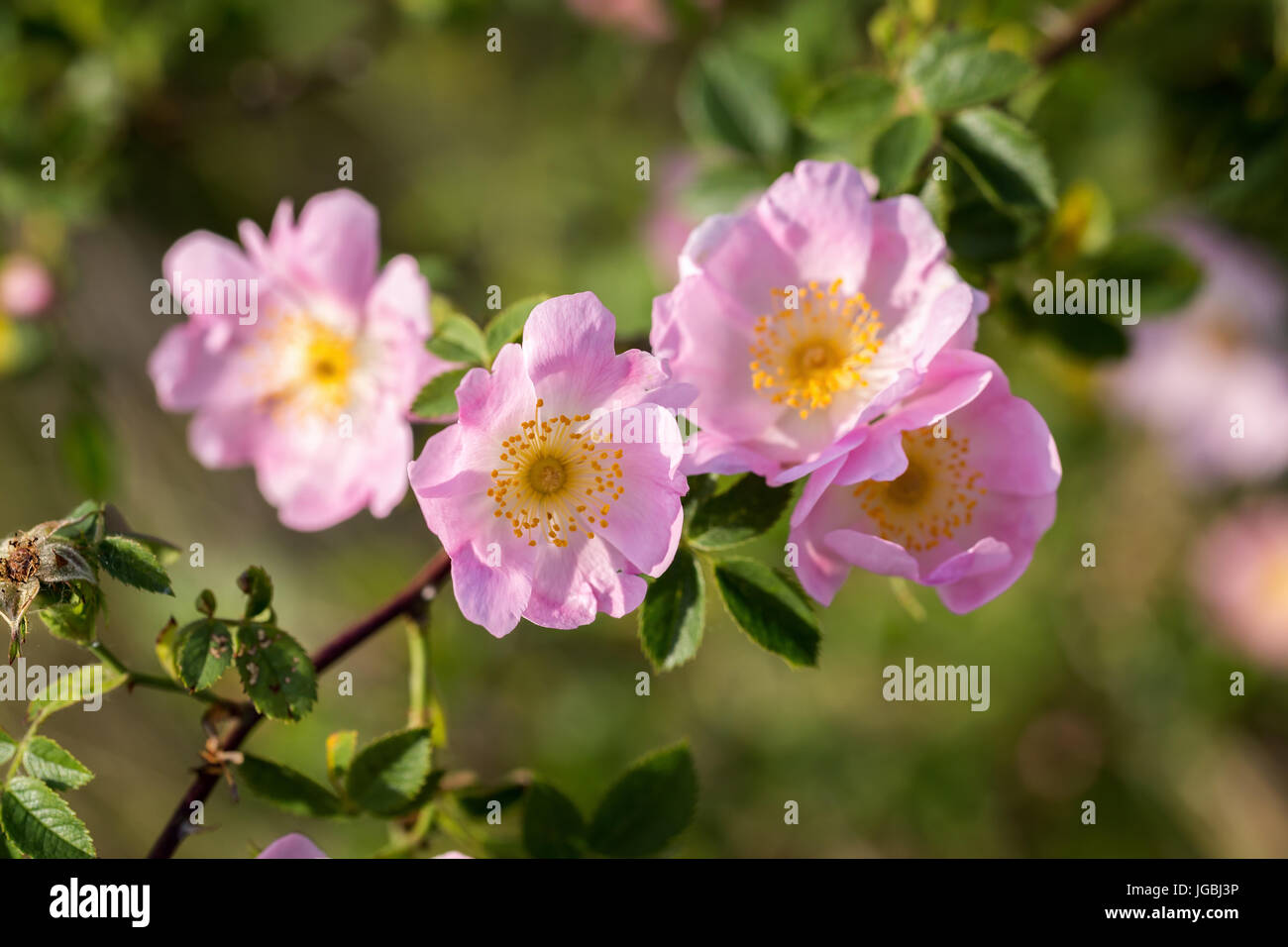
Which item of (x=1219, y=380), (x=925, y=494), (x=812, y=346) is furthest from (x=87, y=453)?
(x=1219, y=380)

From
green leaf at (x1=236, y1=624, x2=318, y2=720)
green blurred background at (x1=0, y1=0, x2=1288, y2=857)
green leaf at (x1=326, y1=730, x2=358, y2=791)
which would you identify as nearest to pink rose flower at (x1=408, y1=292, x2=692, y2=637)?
green leaf at (x1=236, y1=624, x2=318, y2=720)

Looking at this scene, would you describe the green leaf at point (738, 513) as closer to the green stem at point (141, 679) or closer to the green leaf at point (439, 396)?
the green leaf at point (439, 396)

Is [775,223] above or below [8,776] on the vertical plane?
above

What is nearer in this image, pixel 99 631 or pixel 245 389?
pixel 99 631

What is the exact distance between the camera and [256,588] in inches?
42.3

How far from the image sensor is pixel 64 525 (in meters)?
1.00

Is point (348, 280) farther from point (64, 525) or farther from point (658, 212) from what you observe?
point (658, 212)

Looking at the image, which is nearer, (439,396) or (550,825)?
(439,396)

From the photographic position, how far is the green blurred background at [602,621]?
2.34m

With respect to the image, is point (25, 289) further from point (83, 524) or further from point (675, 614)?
point (675, 614)

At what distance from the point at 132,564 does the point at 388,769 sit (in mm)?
357

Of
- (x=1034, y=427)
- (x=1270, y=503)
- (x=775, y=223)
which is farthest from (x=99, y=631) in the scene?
(x=1270, y=503)

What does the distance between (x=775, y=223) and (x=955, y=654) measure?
5.64 feet
